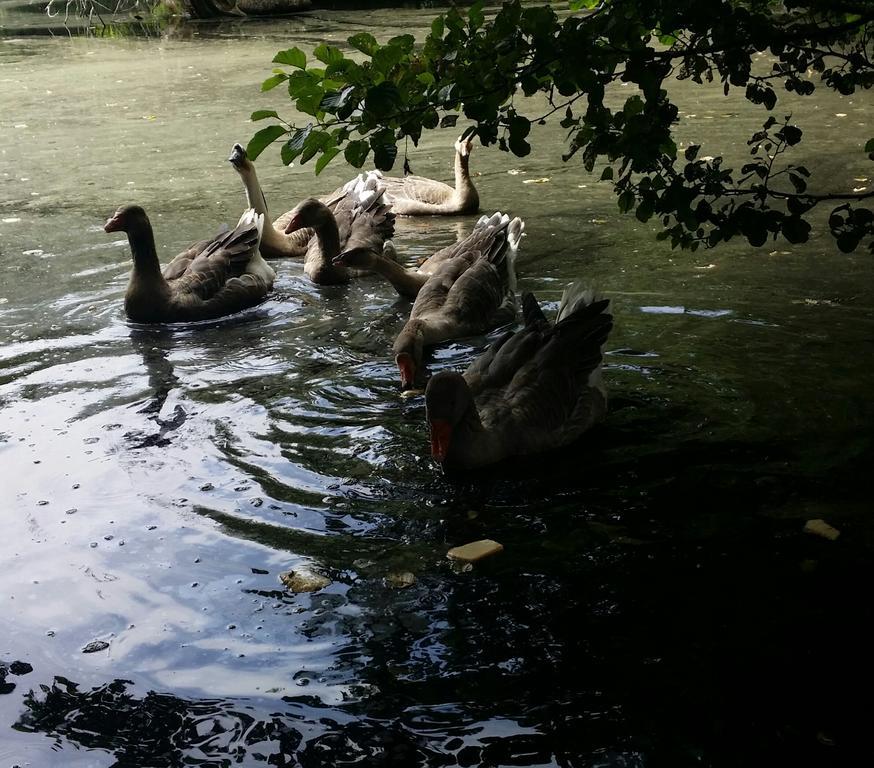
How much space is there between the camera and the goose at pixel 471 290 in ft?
27.6

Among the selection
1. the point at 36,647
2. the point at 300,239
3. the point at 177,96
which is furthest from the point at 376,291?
the point at 177,96

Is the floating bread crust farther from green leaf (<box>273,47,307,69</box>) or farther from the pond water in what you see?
green leaf (<box>273,47,307,69</box>)

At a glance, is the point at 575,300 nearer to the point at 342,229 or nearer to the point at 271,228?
the point at 342,229

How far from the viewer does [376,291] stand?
1017 centimetres

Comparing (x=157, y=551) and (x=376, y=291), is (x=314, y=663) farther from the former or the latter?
(x=376, y=291)

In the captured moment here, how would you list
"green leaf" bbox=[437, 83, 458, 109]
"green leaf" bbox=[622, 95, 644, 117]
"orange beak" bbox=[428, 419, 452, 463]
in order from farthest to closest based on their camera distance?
"orange beak" bbox=[428, 419, 452, 463] → "green leaf" bbox=[622, 95, 644, 117] → "green leaf" bbox=[437, 83, 458, 109]

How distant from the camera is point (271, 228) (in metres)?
11.3

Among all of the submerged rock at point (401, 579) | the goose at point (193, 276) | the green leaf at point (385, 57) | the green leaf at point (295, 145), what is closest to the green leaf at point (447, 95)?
the green leaf at point (385, 57)

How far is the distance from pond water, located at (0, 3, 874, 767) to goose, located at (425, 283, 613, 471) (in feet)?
0.64

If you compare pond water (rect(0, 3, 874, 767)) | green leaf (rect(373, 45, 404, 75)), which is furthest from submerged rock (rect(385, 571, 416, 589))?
green leaf (rect(373, 45, 404, 75))

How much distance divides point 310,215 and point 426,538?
17.3ft

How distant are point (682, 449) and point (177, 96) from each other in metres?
15.8

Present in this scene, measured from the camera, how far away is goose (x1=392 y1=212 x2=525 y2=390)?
8422 millimetres

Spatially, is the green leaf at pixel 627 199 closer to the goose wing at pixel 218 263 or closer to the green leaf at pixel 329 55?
the green leaf at pixel 329 55
